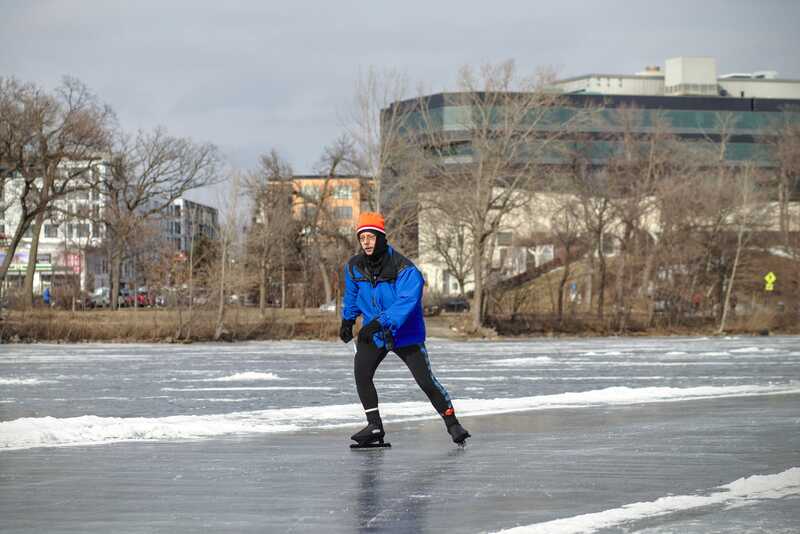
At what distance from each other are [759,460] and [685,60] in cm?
11425

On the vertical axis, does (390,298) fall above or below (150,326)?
above

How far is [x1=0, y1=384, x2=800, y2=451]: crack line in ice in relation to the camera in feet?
35.1

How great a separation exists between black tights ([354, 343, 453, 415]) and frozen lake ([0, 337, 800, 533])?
419mm

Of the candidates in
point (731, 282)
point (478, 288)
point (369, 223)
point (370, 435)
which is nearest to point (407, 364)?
point (370, 435)

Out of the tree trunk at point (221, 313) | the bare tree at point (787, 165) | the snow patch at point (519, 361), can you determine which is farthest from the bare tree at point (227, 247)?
the bare tree at point (787, 165)

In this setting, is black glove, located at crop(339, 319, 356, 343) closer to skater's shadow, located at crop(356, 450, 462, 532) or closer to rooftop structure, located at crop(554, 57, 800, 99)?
skater's shadow, located at crop(356, 450, 462, 532)

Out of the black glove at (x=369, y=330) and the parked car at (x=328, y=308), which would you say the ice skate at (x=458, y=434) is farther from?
the parked car at (x=328, y=308)

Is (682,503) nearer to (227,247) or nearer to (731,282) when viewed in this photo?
(227,247)

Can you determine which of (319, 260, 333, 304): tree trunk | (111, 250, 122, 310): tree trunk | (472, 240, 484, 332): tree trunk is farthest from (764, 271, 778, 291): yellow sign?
(111, 250, 122, 310): tree trunk

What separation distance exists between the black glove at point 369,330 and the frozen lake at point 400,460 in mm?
938

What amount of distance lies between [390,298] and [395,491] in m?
2.51

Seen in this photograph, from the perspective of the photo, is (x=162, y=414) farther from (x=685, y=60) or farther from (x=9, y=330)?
(x=685, y=60)

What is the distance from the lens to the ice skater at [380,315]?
9727 millimetres

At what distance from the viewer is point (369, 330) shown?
385 inches
